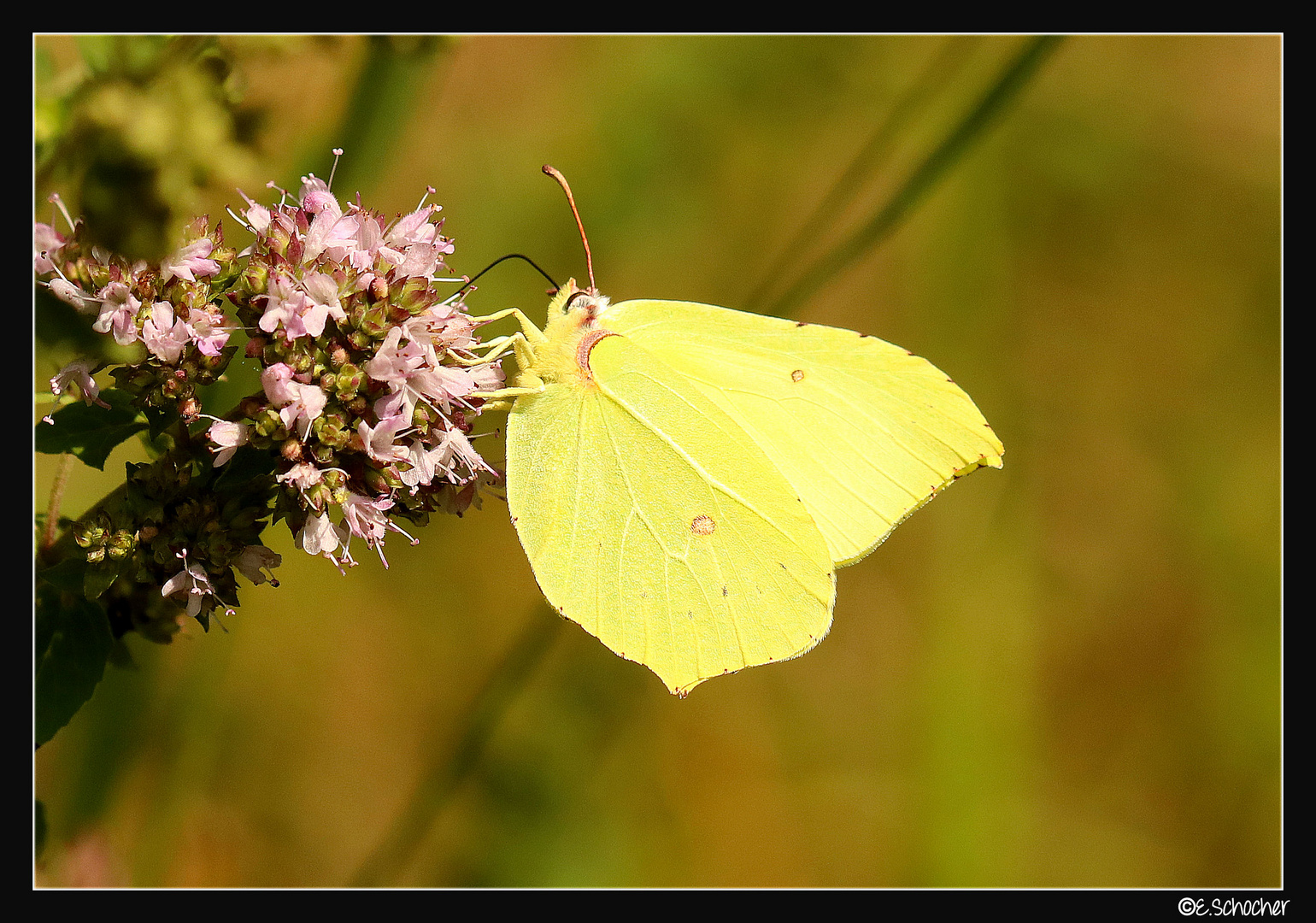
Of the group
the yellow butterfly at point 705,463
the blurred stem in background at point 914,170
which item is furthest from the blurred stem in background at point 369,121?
the blurred stem in background at point 914,170

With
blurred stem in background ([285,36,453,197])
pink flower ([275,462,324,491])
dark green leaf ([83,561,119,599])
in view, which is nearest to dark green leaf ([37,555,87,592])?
dark green leaf ([83,561,119,599])

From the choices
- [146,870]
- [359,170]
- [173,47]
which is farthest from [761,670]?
[173,47]

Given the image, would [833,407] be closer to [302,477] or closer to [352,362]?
[352,362]

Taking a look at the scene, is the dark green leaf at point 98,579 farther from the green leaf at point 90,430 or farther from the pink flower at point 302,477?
the pink flower at point 302,477

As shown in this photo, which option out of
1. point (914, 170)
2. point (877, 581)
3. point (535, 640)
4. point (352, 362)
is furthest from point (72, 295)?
point (877, 581)

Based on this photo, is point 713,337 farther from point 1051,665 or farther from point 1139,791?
point 1139,791

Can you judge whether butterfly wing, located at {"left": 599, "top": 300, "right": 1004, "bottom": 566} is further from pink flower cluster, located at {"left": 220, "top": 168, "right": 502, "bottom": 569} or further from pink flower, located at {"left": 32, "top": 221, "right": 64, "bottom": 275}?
pink flower, located at {"left": 32, "top": 221, "right": 64, "bottom": 275}
